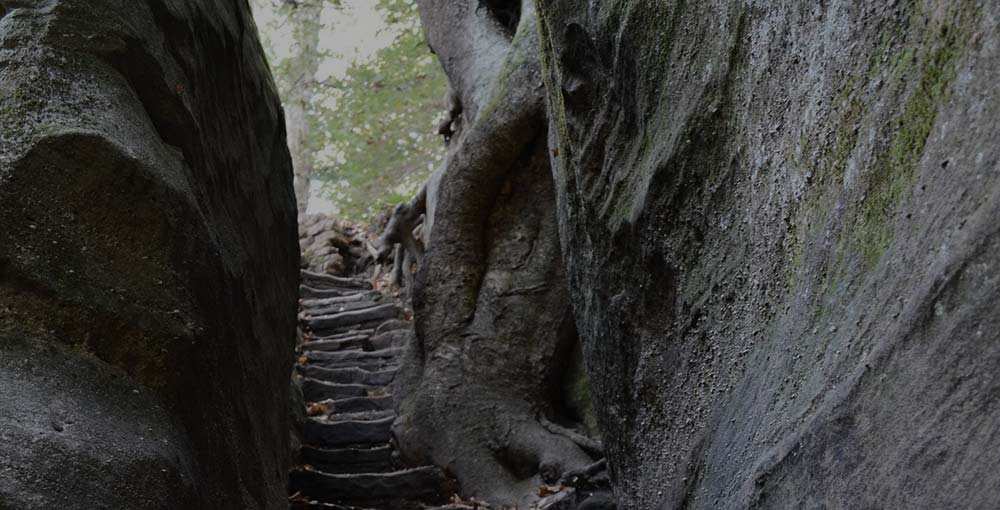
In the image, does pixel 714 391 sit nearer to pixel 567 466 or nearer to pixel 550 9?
pixel 550 9

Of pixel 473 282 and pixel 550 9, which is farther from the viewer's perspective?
pixel 473 282

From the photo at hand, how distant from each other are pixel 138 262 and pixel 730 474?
1.95m

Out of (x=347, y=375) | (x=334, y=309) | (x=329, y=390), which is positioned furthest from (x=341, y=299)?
(x=329, y=390)

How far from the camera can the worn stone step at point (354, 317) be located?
10867 millimetres

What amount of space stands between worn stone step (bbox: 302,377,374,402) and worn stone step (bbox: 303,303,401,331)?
1726 mm

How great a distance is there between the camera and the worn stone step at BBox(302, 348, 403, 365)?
32.2 feet

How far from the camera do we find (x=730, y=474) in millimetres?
2973

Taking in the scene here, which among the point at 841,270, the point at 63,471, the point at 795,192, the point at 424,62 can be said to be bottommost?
the point at 63,471

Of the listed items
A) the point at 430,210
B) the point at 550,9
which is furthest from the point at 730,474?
the point at 430,210

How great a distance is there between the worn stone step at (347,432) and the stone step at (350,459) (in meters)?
0.19

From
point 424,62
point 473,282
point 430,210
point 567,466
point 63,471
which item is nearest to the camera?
point 63,471

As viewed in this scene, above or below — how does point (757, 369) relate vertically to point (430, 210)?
below

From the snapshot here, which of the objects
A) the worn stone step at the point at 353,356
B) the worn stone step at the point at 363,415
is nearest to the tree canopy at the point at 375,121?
the worn stone step at the point at 353,356

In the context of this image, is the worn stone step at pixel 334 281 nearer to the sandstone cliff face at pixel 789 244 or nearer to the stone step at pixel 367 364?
the stone step at pixel 367 364
